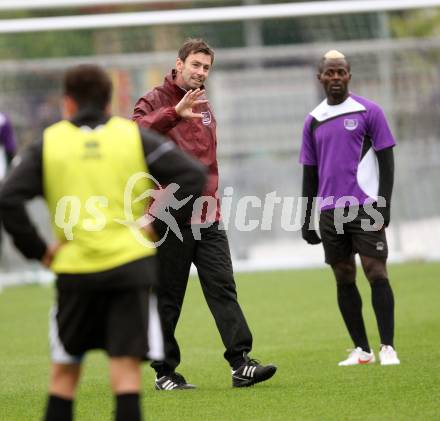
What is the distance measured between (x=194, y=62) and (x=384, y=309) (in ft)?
7.01

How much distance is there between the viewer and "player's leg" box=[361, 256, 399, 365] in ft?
27.4

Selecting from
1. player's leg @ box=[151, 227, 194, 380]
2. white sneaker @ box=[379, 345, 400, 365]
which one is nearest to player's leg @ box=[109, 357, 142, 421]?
player's leg @ box=[151, 227, 194, 380]

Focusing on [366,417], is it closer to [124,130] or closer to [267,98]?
[124,130]

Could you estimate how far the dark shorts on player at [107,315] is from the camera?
16.3 ft

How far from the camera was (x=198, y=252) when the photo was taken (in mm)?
7957

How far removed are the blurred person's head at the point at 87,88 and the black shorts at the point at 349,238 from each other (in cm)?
366

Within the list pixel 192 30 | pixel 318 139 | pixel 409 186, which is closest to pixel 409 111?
pixel 409 186

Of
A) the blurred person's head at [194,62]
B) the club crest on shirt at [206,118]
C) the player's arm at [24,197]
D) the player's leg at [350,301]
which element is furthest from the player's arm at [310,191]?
the player's arm at [24,197]

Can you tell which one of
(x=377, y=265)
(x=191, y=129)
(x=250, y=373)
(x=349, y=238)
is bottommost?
(x=250, y=373)

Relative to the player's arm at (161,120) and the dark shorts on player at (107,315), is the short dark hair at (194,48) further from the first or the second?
the dark shorts on player at (107,315)

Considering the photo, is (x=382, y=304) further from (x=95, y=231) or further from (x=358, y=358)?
(x=95, y=231)

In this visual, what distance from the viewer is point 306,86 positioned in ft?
57.9

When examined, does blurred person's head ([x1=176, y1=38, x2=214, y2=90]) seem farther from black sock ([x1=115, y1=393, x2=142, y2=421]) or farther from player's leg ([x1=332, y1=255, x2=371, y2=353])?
black sock ([x1=115, y1=393, x2=142, y2=421])

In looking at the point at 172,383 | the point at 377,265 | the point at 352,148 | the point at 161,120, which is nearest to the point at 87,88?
the point at 161,120
